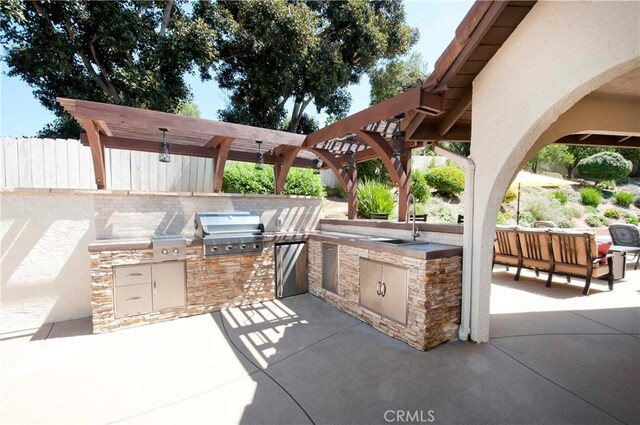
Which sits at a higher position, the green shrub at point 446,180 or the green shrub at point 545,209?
the green shrub at point 446,180

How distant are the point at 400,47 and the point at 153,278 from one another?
47.8 ft

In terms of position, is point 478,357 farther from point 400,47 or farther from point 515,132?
point 400,47

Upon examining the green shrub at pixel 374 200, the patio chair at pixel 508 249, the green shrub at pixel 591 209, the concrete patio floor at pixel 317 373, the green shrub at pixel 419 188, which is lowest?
the concrete patio floor at pixel 317 373

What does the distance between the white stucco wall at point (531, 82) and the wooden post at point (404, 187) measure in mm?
1694

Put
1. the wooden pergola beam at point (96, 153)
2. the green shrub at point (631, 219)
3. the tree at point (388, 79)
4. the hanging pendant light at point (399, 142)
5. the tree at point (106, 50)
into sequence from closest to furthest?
the wooden pergola beam at point (96, 153), the hanging pendant light at point (399, 142), the tree at point (106, 50), the green shrub at point (631, 219), the tree at point (388, 79)

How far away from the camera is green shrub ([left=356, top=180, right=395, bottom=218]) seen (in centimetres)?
758

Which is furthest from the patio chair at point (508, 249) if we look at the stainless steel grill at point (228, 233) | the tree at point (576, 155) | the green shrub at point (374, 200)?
the tree at point (576, 155)

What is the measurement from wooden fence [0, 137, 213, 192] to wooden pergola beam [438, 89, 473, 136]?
7.12 metres

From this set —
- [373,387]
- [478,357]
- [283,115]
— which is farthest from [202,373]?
[283,115]


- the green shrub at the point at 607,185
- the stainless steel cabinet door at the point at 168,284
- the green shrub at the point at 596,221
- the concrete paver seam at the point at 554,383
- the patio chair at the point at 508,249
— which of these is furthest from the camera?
the green shrub at the point at 607,185

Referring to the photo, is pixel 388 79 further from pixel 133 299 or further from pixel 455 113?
pixel 133 299

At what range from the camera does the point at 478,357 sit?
130 inches

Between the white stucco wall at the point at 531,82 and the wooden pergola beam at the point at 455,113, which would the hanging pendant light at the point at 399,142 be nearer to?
the wooden pergola beam at the point at 455,113

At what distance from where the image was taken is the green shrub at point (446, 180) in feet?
42.8
